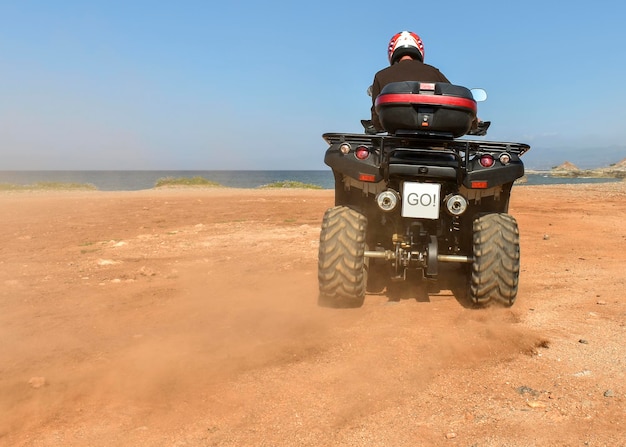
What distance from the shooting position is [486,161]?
13.4ft

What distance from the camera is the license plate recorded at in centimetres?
403

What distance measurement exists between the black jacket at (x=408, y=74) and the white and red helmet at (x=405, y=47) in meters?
0.30

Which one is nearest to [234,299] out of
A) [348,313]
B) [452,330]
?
[348,313]

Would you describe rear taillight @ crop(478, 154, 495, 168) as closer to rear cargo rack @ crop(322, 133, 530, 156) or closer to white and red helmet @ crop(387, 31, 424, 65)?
rear cargo rack @ crop(322, 133, 530, 156)

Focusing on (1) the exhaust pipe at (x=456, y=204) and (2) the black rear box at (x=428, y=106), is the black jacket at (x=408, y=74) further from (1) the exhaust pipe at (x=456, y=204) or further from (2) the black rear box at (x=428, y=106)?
(1) the exhaust pipe at (x=456, y=204)

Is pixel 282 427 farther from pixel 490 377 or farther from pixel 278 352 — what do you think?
pixel 490 377

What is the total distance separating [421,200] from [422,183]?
0.48ft

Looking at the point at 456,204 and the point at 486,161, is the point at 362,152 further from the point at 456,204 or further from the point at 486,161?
the point at 486,161

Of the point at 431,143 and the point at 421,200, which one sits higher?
the point at 431,143

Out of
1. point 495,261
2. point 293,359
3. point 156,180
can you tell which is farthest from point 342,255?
point 156,180

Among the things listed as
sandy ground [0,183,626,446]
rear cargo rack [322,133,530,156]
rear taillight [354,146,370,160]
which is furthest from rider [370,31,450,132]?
sandy ground [0,183,626,446]

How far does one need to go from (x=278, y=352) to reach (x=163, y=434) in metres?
1.18

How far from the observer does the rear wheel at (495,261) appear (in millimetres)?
4219

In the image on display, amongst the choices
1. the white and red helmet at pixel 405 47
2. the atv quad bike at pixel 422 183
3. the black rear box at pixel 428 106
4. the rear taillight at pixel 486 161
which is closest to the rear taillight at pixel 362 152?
the atv quad bike at pixel 422 183
